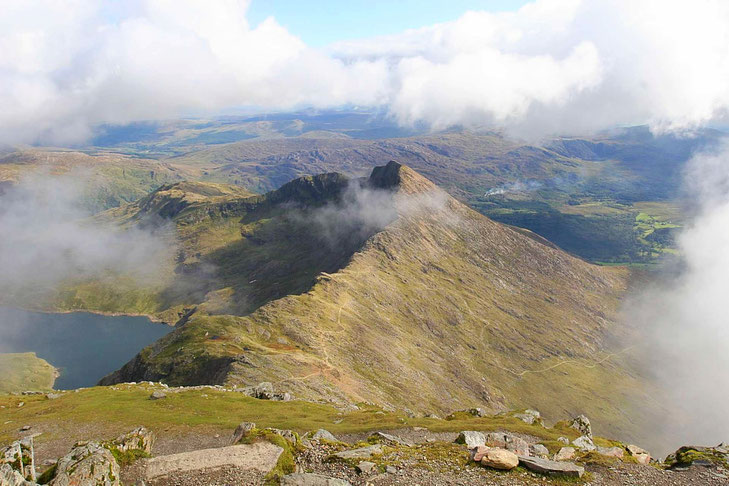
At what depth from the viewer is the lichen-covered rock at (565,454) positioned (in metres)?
39.6

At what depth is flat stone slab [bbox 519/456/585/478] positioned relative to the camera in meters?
33.0

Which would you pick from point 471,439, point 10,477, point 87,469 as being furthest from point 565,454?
point 10,477

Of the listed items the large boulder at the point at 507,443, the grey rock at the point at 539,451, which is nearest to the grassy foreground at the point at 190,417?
the large boulder at the point at 507,443

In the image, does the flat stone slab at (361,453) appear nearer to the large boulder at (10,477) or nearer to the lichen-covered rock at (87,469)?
the lichen-covered rock at (87,469)

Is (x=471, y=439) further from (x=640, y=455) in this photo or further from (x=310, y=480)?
(x=310, y=480)

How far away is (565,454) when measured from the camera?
133 ft

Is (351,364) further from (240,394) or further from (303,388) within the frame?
(240,394)

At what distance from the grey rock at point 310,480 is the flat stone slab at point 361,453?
177 inches

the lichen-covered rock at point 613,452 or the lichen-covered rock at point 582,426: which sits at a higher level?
the lichen-covered rock at point 613,452

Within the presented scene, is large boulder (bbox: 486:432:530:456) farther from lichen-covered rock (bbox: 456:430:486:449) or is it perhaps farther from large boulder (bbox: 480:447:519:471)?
large boulder (bbox: 480:447:519:471)

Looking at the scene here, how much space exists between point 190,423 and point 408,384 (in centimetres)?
10156

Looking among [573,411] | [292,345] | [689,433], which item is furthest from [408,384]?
[689,433]

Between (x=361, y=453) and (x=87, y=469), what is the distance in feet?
68.1

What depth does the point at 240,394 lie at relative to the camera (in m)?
77.2
